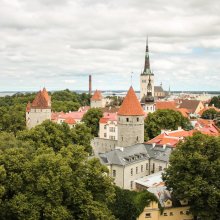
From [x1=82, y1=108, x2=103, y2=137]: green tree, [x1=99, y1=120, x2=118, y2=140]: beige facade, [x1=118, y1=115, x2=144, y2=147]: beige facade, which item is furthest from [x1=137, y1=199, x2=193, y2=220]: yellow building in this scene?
[x1=82, y1=108, x2=103, y2=137]: green tree

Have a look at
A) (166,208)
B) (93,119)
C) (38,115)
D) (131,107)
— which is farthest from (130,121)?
(38,115)

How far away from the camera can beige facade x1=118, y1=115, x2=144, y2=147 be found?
144 ft

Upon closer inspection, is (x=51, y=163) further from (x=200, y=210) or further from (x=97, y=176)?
(x=200, y=210)

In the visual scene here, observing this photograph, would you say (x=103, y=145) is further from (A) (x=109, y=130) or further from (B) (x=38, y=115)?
(B) (x=38, y=115)

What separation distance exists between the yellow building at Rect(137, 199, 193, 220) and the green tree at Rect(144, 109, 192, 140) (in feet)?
79.6

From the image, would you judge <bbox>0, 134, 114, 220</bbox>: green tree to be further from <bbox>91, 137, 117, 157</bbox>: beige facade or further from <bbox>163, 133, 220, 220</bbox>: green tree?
<bbox>91, 137, 117, 157</bbox>: beige facade

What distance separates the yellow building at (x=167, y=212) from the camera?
27172 mm

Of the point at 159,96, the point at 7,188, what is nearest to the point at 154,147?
the point at 7,188

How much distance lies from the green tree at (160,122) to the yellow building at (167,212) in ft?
79.6

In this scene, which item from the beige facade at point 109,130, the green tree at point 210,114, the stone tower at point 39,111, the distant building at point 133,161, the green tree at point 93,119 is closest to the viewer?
the distant building at point 133,161

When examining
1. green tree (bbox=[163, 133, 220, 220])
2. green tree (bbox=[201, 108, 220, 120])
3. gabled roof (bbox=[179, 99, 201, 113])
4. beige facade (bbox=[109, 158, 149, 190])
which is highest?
gabled roof (bbox=[179, 99, 201, 113])

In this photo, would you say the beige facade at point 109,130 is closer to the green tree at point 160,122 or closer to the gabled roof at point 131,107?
the green tree at point 160,122

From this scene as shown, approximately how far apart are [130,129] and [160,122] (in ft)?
45.6

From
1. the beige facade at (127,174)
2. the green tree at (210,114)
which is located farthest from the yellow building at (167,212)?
the green tree at (210,114)
